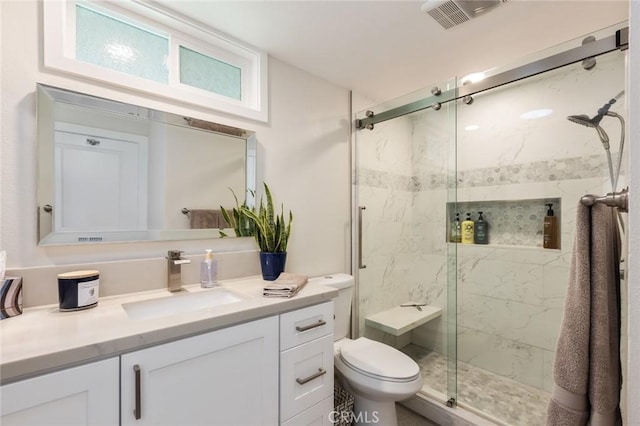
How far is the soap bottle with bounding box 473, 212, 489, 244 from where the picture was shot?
7.88ft

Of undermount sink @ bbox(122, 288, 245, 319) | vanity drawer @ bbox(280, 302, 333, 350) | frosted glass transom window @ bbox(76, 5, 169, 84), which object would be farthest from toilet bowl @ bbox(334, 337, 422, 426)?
frosted glass transom window @ bbox(76, 5, 169, 84)

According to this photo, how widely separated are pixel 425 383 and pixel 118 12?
2806mm

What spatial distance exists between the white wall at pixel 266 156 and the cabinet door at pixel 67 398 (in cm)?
57

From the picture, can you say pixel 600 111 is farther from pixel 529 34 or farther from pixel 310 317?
pixel 310 317

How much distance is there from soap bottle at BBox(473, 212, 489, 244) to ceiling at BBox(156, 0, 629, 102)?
1192 millimetres

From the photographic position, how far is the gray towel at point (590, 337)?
718 mm

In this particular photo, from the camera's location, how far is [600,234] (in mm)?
759

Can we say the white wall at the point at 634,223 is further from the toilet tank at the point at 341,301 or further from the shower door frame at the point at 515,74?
the toilet tank at the point at 341,301

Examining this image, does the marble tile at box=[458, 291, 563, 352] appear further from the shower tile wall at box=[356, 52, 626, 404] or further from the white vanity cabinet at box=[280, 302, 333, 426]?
the white vanity cabinet at box=[280, 302, 333, 426]

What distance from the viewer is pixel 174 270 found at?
1.38 meters

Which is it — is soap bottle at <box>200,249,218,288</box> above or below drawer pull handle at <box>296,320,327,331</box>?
above

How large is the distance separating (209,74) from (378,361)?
1899mm

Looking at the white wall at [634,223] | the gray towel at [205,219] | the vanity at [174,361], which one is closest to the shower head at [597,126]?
the white wall at [634,223]

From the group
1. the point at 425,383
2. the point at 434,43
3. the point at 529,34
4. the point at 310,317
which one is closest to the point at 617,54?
the point at 529,34
